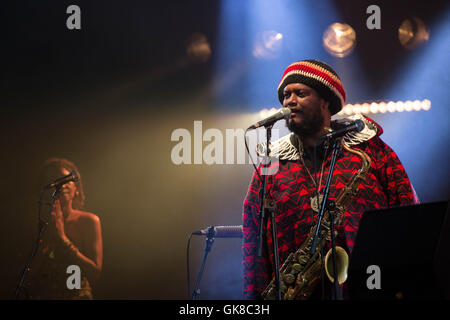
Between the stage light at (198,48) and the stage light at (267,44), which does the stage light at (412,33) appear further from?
the stage light at (198,48)

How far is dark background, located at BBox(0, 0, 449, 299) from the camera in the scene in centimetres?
568

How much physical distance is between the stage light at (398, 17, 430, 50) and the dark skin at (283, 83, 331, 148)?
9.89 feet

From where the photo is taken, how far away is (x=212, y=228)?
4.39 metres

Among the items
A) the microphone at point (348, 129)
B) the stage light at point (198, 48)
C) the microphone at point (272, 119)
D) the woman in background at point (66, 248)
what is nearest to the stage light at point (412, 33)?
the stage light at point (198, 48)

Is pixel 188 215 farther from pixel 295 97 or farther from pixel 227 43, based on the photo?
pixel 295 97

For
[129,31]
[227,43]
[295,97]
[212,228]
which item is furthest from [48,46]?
[295,97]

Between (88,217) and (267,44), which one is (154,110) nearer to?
(88,217)

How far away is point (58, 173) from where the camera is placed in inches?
221

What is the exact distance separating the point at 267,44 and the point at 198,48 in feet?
2.98

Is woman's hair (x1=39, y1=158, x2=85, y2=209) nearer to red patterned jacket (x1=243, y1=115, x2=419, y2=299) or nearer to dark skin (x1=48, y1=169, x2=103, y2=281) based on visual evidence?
dark skin (x1=48, y1=169, x2=103, y2=281)

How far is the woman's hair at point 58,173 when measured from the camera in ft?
18.2

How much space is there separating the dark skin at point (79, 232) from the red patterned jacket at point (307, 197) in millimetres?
2856

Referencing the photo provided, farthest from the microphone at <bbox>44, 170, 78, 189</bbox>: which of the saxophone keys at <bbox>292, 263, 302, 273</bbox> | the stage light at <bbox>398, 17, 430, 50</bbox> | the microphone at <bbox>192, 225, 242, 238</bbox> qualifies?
the stage light at <bbox>398, 17, 430, 50</bbox>

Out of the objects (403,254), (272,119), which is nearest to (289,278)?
(272,119)
